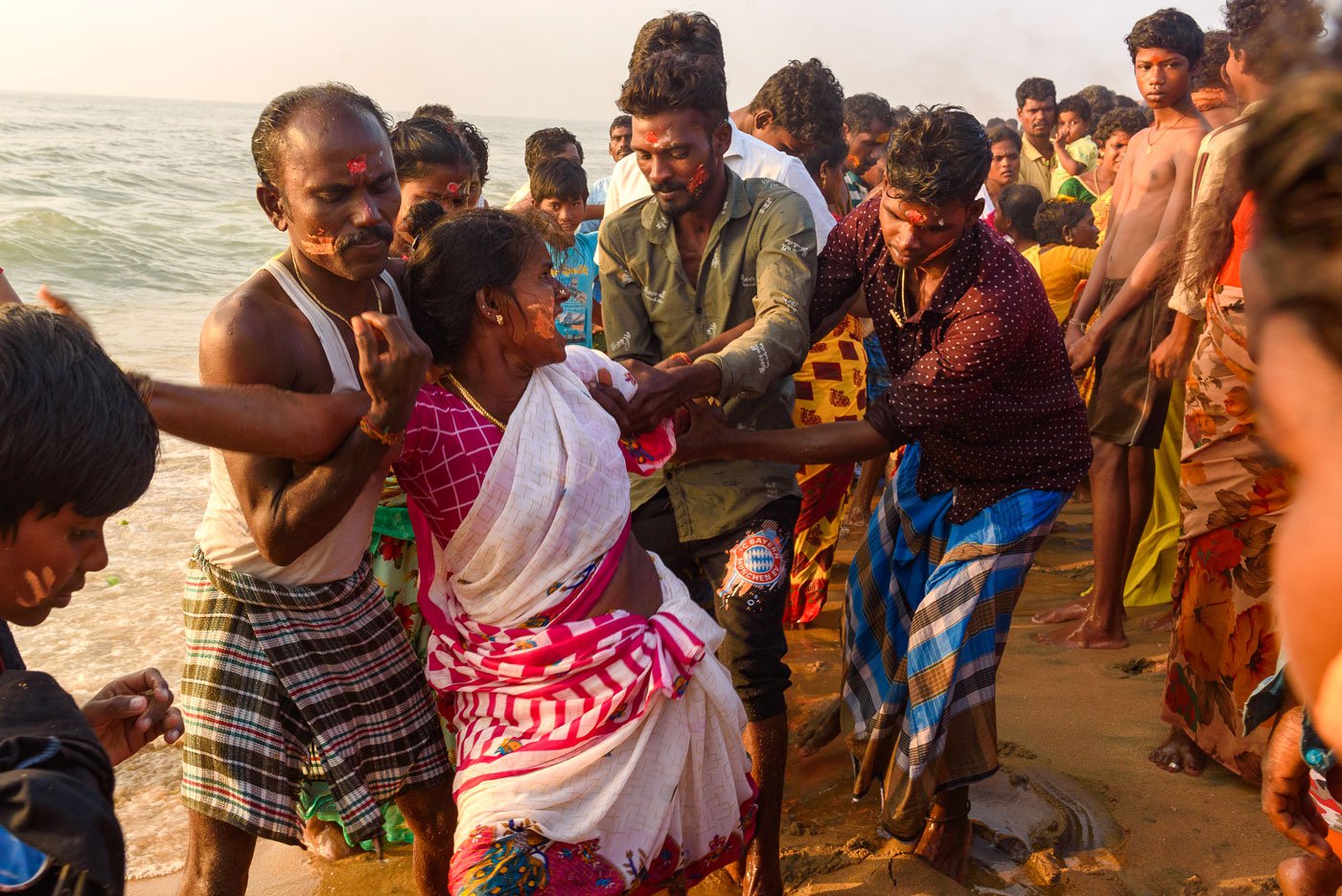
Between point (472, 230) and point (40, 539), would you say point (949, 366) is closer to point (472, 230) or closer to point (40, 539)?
point (472, 230)

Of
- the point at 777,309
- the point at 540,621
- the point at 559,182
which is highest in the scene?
the point at 559,182

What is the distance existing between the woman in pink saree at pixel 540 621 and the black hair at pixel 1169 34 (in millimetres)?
4133

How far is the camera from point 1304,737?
7.00 feet

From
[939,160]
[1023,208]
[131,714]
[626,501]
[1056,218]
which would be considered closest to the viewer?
[131,714]

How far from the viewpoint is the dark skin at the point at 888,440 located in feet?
10.6

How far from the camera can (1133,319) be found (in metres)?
5.08

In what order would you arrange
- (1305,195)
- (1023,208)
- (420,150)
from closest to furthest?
(1305,195)
(420,150)
(1023,208)

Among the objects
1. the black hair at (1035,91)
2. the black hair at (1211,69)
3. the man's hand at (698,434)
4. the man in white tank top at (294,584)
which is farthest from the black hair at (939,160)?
the black hair at (1035,91)

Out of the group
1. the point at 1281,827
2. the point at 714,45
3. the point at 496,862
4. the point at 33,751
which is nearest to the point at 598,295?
the point at 714,45

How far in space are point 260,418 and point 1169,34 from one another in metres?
4.93

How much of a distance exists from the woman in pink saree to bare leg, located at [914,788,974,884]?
90 centimetres

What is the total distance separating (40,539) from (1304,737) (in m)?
2.09

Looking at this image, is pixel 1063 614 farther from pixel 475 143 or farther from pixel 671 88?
pixel 475 143

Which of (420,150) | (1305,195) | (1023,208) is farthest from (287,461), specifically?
(1023,208)
